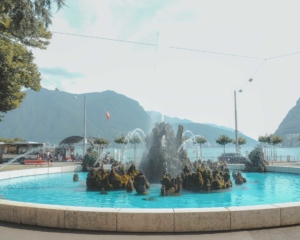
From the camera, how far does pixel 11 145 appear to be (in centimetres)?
4878

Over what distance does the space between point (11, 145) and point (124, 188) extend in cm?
3518

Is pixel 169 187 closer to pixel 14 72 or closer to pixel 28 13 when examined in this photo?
pixel 28 13

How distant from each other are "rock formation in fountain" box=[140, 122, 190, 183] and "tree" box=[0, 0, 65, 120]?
1058 cm

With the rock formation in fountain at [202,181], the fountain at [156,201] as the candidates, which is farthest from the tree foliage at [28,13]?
the rock formation in fountain at [202,181]

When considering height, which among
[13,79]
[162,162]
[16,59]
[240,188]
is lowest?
[240,188]

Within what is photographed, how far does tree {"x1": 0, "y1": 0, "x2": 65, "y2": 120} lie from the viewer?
13.6m

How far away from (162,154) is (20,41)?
14904mm

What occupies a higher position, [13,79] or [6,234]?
[13,79]

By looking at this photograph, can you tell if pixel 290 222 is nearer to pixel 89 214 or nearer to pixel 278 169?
pixel 89 214

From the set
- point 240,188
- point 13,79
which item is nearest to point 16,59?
point 13,79

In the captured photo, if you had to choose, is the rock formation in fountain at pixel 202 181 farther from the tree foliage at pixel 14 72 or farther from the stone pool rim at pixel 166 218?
the tree foliage at pixel 14 72

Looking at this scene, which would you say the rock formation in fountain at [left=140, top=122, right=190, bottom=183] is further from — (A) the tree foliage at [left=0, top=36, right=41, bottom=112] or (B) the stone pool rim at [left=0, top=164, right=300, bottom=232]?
(B) the stone pool rim at [left=0, top=164, right=300, bottom=232]

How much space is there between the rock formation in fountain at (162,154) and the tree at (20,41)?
10.6m

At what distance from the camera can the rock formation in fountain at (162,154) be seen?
893 inches
